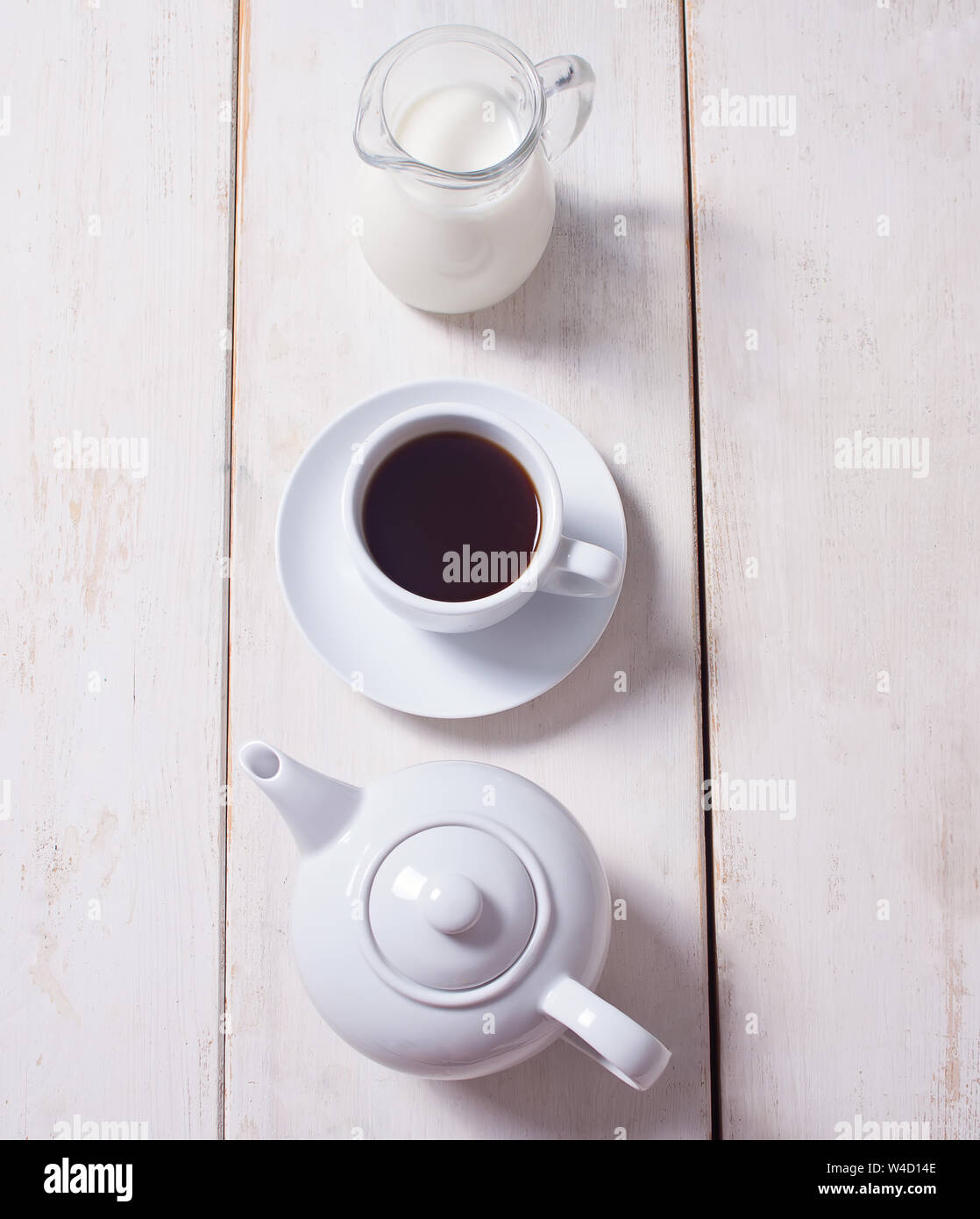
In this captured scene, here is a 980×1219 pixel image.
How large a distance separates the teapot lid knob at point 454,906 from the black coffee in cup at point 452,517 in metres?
0.22

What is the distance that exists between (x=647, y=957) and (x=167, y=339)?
0.63 meters

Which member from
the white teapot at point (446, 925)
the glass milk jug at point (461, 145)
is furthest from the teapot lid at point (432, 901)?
the glass milk jug at point (461, 145)

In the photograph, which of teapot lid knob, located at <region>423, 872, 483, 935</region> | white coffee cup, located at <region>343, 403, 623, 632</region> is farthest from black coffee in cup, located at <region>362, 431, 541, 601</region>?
teapot lid knob, located at <region>423, 872, 483, 935</region>

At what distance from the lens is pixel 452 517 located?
695mm

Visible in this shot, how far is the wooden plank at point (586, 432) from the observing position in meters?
0.73

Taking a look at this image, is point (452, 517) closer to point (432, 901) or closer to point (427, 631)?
point (427, 631)

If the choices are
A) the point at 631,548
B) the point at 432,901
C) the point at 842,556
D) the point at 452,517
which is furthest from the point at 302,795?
the point at 842,556

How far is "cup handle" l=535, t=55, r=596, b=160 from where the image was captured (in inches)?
26.4

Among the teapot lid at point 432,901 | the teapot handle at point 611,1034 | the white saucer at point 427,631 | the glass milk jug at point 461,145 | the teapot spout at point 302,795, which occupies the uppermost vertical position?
the glass milk jug at point 461,145

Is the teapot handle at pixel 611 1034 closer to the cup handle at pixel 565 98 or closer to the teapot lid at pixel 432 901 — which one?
the teapot lid at pixel 432 901

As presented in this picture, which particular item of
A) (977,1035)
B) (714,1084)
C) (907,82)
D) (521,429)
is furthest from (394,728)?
(907,82)

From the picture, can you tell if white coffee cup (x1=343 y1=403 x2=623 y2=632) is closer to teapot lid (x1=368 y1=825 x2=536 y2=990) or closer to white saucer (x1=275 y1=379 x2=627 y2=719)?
white saucer (x1=275 y1=379 x2=627 y2=719)

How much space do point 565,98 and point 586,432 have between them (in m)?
0.25
